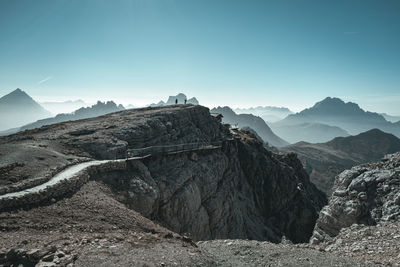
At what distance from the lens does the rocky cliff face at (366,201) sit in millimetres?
24172

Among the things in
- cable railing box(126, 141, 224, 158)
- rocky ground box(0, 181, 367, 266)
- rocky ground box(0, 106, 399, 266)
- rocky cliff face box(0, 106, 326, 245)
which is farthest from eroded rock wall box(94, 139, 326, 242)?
rocky ground box(0, 181, 367, 266)

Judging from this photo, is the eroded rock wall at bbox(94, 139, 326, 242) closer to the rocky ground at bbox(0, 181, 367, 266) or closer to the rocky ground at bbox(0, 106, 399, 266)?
the rocky ground at bbox(0, 106, 399, 266)

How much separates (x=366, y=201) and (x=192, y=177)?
2583 centimetres

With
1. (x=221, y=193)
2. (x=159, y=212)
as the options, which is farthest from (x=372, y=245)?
(x=221, y=193)

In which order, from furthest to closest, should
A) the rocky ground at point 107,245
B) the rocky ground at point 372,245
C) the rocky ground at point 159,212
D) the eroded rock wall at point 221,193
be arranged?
the eroded rock wall at point 221,193 < the rocky ground at point 372,245 < the rocky ground at point 159,212 < the rocky ground at point 107,245

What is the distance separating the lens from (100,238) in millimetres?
15008

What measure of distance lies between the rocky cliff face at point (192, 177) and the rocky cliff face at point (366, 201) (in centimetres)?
1911

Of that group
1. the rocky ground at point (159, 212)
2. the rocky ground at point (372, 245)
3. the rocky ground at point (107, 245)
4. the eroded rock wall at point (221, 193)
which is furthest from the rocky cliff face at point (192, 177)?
the rocky ground at point (372, 245)

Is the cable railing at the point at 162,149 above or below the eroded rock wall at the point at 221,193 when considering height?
above

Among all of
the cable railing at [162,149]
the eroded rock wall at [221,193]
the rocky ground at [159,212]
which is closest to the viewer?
the rocky ground at [159,212]

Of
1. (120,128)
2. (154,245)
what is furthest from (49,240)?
(120,128)

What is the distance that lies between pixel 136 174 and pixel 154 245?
55.4 ft

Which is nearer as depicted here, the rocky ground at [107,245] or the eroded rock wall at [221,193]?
the rocky ground at [107,245]

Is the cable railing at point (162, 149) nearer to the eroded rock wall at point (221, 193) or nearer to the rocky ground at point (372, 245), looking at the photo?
the eroded rock wall at point (221, 193)
